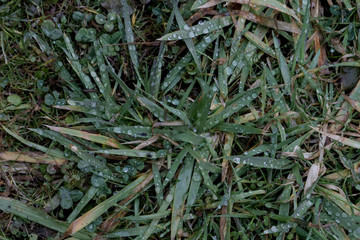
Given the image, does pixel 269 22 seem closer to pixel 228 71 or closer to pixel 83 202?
pixel 228 71

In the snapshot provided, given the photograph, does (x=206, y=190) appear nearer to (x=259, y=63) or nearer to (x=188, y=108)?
(x=188, y=108)

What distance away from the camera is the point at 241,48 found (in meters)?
1.95

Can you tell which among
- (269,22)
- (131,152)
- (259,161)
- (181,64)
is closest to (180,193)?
(131,152)

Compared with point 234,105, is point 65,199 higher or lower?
lower

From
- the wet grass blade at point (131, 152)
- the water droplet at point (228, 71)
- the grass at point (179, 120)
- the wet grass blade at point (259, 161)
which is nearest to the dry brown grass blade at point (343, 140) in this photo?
the grass at point (179, 120)

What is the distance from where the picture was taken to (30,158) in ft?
6.33

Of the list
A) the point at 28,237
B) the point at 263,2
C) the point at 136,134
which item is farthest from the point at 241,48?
the point at 28,237

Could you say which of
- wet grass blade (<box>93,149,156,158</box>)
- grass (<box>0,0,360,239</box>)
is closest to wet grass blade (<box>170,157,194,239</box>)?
grass (<box>0,0,360,239</box>)

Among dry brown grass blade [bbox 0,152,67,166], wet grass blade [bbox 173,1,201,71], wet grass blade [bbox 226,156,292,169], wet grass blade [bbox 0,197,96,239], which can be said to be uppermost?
wet grass blade [bbox 173,1,201,71]

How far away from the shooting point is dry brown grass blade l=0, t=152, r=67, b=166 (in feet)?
6.26

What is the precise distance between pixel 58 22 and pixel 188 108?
0.93m

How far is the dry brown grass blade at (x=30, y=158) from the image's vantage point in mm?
1909

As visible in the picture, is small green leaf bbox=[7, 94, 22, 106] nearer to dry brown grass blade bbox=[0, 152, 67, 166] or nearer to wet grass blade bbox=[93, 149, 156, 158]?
dry brown grass blade bbox=[0, 152, 67, 166]

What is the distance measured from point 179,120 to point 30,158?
89 centimetres
